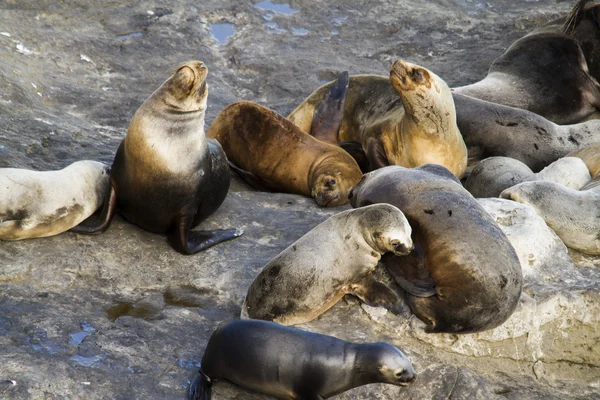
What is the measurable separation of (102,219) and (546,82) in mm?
5148

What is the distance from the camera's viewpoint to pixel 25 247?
531cm

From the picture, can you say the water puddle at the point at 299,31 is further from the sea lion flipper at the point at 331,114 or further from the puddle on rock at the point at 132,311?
the puddle on rock at the point at 132,311

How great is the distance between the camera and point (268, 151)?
7312 mm

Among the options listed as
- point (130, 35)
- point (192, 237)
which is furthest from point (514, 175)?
point (130, 35)

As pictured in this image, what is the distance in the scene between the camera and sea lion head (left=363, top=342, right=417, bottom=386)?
13.0 feet

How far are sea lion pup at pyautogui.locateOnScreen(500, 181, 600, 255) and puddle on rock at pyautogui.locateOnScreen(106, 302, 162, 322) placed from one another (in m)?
2.54

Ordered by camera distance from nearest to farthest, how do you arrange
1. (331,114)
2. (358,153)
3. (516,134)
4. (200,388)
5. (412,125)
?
1. (200,388)
2. (412,125)
3. (516,134)
4. (358,153)
5. (331,114)

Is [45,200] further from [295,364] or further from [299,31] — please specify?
[299,31]

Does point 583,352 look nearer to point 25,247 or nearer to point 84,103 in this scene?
point 25,247

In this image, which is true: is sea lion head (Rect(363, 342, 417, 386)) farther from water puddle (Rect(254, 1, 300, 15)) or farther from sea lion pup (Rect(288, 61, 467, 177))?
water puddle (Rect(254, 1, 300, 15))

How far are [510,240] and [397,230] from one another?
913 millimetres

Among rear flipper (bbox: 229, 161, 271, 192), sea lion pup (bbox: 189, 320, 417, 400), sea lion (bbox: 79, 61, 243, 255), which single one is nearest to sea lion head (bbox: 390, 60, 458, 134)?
rear flipper (bbox: 229, 161, 271, 192)

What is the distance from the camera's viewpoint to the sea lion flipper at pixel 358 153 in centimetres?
779

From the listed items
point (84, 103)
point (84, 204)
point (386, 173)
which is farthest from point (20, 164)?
point (386, 173)
